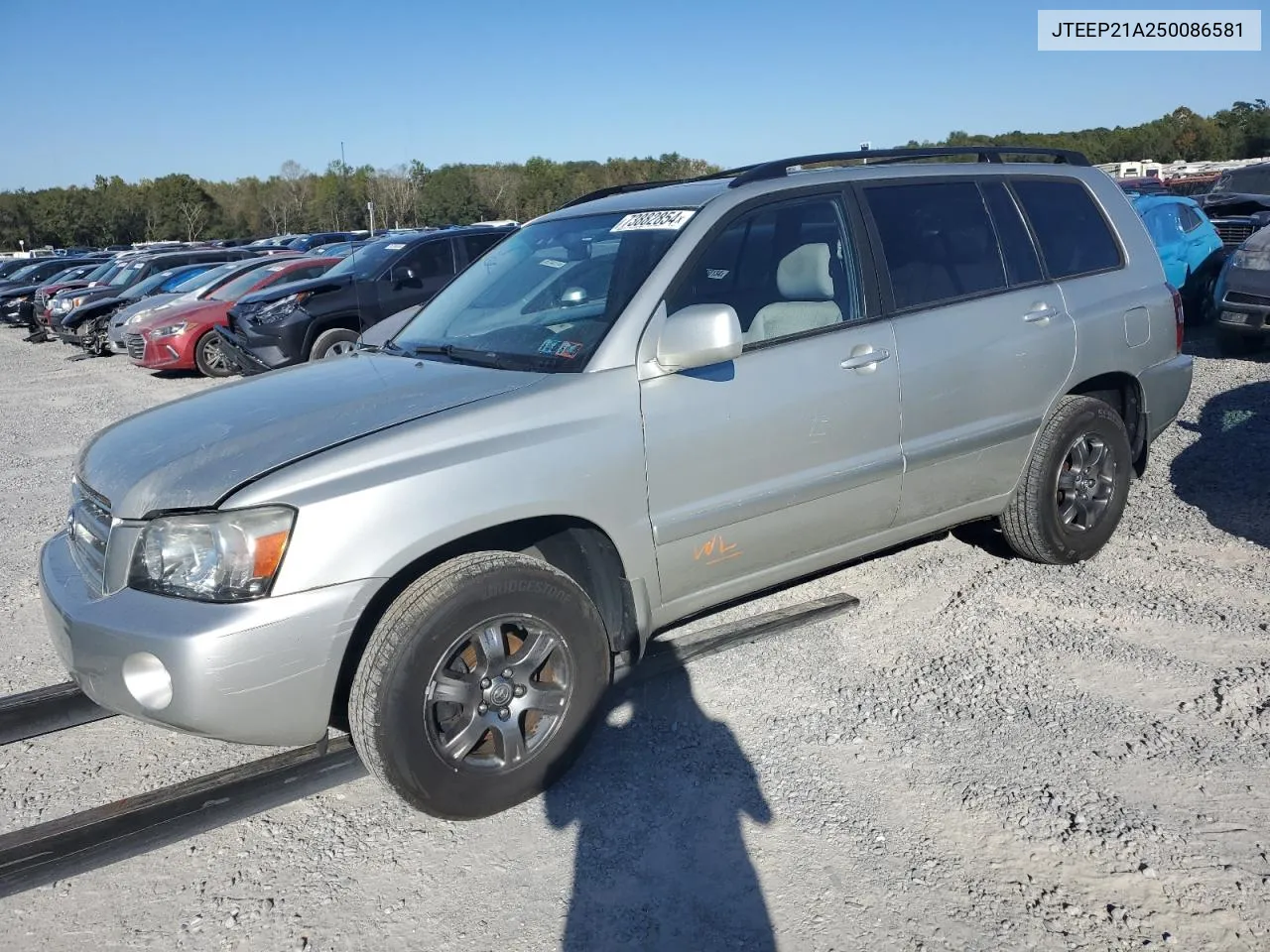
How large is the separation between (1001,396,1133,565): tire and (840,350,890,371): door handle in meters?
1.10

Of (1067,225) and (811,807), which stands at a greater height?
(1067,225)

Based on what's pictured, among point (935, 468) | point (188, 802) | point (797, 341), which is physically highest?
point (797, 341)

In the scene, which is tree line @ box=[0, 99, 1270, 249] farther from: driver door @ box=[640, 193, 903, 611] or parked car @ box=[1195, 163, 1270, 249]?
driver door @ box=[640, 193, 903, 611]

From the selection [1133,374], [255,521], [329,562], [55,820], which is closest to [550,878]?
[329,562]

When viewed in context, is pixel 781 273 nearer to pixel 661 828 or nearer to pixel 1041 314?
pixel 1041 314

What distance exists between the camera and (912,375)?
4.02 metres

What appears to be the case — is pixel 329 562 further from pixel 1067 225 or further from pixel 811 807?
pixel 1067 225

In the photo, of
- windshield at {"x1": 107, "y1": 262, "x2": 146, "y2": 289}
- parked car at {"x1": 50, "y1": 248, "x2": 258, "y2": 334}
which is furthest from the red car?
windshield at {"x1": 107, "y1": 262, "x2": 146, "y2": 289}

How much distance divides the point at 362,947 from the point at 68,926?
82 cm

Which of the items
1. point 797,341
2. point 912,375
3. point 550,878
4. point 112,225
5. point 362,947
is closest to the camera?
point 362,947

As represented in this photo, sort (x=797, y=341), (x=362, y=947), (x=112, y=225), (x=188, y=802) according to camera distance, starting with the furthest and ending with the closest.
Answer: (x=112, y=225) → (x=797, y=341) → (x=188, y=802) → (x=362, y=947)

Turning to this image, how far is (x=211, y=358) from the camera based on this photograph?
45.3 feet

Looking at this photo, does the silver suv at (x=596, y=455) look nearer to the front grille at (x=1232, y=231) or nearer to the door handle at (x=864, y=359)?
the door handle at (x=864, y=359)

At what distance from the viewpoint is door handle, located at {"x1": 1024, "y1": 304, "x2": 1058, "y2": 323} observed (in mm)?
4445
